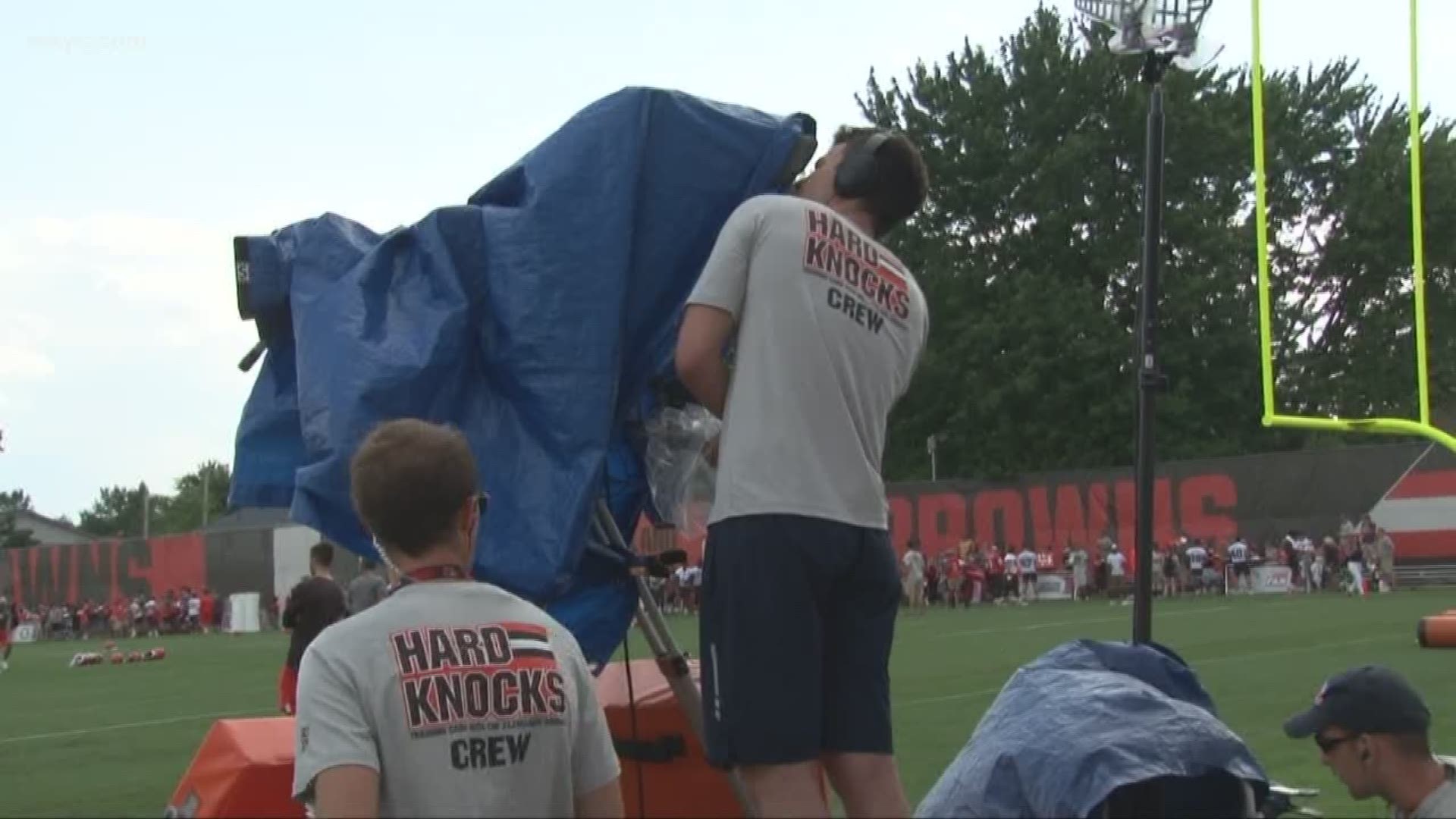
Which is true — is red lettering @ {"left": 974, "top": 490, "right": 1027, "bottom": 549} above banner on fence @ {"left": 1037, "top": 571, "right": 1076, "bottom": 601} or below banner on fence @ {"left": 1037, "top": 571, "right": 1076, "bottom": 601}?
above

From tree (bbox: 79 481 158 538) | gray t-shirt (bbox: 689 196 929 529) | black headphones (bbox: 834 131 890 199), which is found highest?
black headphones (bbox: 834 131 890 199)

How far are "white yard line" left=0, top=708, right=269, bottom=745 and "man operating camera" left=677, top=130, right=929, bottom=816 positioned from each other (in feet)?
40.7

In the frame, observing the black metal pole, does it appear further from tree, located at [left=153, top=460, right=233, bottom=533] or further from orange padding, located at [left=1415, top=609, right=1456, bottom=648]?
tree, located at [left=153, top=460, right=233, bottom=533]

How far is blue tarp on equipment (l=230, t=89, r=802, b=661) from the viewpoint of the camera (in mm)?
4191

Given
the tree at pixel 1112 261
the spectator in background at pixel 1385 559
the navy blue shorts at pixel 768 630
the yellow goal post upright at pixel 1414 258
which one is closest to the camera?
the navy blue shorts at pixel 768 630

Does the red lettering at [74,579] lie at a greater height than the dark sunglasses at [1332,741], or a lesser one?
lesser

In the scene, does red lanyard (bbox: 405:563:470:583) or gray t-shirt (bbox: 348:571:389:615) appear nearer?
red lanyard (bbox: 405:563:470:583)

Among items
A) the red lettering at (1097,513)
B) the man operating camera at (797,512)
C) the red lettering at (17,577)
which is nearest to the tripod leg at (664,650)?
the man operating camera at (797,512)

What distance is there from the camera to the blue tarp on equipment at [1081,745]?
179 inches

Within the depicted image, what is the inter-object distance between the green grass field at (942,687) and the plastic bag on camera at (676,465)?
7.74 feet

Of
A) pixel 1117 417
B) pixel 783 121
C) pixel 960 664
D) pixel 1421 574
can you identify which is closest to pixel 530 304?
pixel 783 121

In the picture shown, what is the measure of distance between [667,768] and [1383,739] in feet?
5.67

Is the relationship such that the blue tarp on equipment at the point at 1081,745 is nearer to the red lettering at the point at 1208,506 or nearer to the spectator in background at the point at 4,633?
the spectator in background at the point at 4,633

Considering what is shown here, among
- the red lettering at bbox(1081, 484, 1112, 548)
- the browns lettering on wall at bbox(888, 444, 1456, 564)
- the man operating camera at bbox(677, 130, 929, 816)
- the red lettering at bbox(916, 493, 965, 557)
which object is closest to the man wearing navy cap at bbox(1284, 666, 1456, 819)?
the man operating camera at bbox(677, 130, 929, 816)
